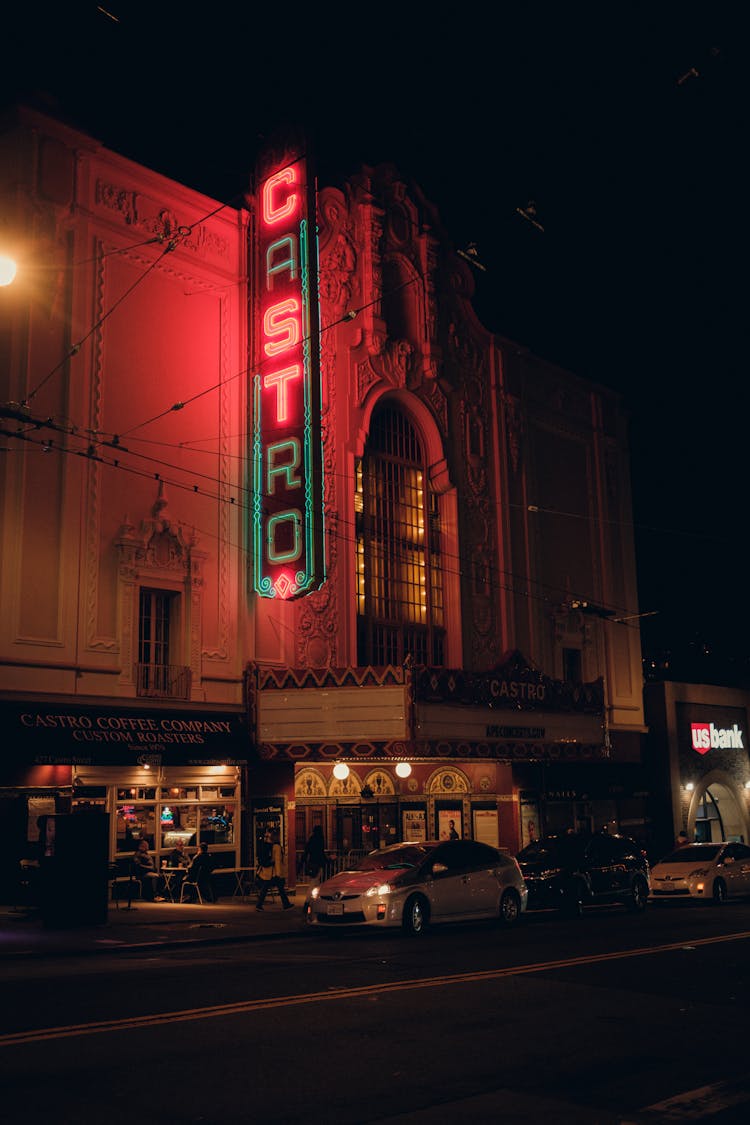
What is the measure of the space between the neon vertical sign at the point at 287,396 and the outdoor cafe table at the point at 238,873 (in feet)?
20.5

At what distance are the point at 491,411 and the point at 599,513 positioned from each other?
6163mm

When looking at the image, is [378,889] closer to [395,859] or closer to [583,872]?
[395,859]

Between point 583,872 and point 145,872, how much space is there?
8975 millimetres

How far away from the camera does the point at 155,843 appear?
2367 cm

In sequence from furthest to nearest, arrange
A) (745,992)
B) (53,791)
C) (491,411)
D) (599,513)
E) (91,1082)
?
1. (599,513)
2. (491,411)
3. (53,791)
4. (745,992)
5. (91,1082)

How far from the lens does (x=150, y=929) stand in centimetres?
1856

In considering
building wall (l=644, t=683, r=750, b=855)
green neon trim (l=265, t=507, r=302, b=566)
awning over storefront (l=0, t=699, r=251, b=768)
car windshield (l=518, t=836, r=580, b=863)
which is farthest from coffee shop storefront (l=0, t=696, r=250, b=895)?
building wall (l=644, t=683, r=750, b=855)

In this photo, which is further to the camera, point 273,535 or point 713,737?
point 713,737

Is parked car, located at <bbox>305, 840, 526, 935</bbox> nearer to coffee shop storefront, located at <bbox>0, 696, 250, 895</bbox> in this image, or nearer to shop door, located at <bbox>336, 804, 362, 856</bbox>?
coffee shop storefront, located at <bbox>0, 696, 250, 895</bbox>

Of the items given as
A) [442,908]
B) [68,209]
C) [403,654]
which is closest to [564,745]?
[403,654]

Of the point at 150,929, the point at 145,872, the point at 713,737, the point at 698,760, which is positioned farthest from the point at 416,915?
the point at 713,737

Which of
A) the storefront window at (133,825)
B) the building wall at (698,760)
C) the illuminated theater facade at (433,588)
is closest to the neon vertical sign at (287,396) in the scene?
the illuminated theater facade at (433,588)

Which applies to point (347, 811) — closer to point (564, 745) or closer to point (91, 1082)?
point (564, 745)

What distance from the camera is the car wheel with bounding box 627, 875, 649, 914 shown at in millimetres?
22453
